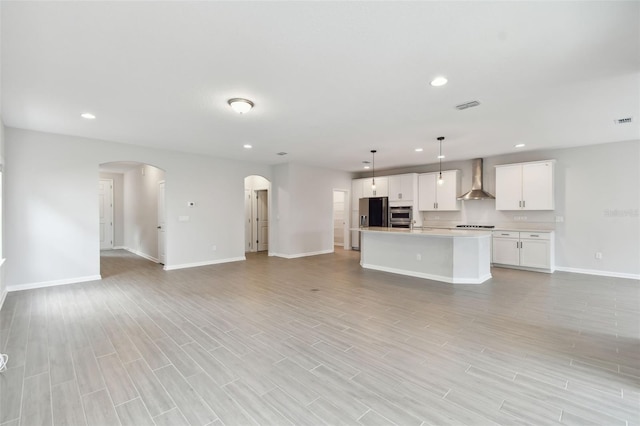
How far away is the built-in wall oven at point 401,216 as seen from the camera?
8336 mm

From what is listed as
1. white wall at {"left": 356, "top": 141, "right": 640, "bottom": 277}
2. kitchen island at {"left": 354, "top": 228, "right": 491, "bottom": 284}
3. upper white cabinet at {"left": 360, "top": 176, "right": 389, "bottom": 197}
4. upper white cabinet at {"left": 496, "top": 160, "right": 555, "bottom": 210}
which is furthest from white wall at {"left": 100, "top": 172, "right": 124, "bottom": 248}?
white wall at {"left": 356, "top": 141, "right": 640, "bottom": 277}

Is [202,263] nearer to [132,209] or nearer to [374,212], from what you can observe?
[132,209]

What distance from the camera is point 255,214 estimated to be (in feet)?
32.0

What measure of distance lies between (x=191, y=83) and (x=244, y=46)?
101 cm

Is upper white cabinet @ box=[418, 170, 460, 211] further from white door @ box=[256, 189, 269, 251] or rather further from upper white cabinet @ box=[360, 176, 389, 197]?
white door @ box=[256, 189, 269, 251]

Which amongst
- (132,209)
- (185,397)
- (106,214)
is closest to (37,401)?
(185,397)

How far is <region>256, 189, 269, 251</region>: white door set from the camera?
9.80 meters

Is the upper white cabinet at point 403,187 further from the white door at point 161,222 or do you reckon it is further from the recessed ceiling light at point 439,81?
the white door at point 161,222

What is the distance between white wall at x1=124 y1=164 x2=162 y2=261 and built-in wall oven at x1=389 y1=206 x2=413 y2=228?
6.34 meters

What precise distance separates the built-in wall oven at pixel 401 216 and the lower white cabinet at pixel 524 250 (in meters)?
2.23

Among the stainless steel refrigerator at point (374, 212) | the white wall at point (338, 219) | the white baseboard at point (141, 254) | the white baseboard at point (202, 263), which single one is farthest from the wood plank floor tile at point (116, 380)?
the white wall at point (338, 219)

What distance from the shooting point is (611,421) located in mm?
1831

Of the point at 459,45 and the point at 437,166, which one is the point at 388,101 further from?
the point at 437,166

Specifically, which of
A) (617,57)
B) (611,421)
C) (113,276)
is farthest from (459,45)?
(113,276)
